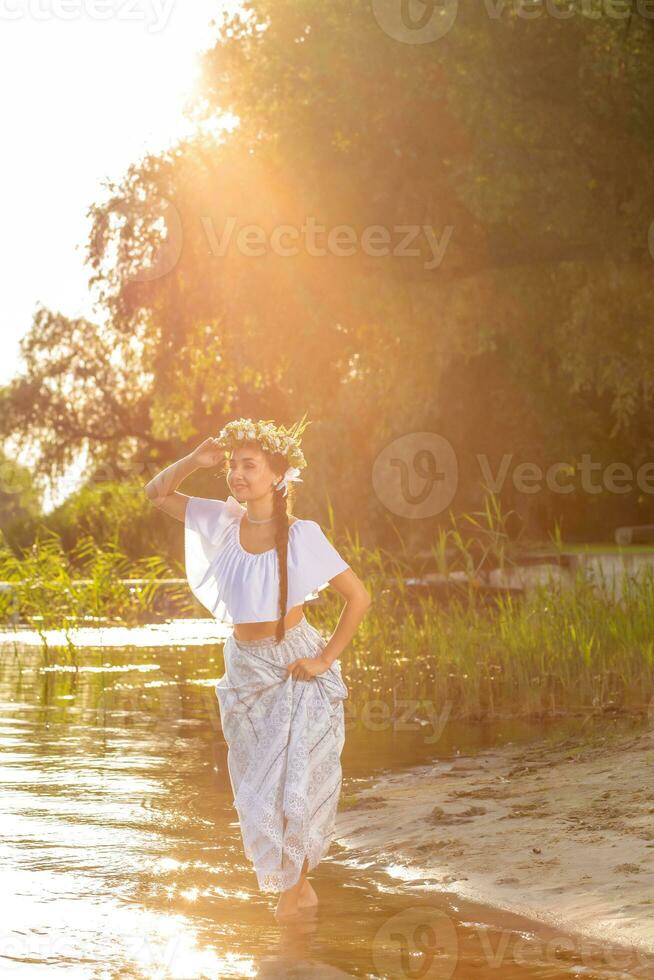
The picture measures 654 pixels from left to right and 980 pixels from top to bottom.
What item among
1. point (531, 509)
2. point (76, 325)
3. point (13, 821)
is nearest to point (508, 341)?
point (531, 509)

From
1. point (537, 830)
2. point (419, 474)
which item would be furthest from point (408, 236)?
point (537, 830)

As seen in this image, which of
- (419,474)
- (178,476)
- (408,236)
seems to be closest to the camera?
(178,476)

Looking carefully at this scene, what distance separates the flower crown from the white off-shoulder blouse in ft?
0.91

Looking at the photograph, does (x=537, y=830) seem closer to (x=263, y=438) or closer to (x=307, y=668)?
(x=307, y=668)

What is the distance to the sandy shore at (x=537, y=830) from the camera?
19.3 ft

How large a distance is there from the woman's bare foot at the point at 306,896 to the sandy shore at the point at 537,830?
61 cm

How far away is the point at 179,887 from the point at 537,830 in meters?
1.70

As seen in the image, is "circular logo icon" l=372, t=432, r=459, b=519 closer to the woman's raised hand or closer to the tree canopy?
the tree canopy

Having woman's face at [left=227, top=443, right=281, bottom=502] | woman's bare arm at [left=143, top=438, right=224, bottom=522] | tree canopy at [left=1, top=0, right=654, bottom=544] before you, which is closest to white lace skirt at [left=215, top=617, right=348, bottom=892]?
woman's face at [left=227, top=443, right=281, bottom=502]

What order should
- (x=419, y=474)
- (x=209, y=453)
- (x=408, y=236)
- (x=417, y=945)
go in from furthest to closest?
1. (x=419, y=474)
2. (x=408, y=236)
3. (x=209, y=453)
4. (x=417, y=945)

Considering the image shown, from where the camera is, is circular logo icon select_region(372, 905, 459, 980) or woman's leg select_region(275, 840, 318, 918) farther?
woman's leg select_region(275, 840, 318, 918)

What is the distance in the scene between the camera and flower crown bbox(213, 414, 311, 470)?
6.10 metres

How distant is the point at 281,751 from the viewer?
235 inches

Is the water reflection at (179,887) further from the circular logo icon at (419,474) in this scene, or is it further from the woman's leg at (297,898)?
the circular logo icon at (419,474)
